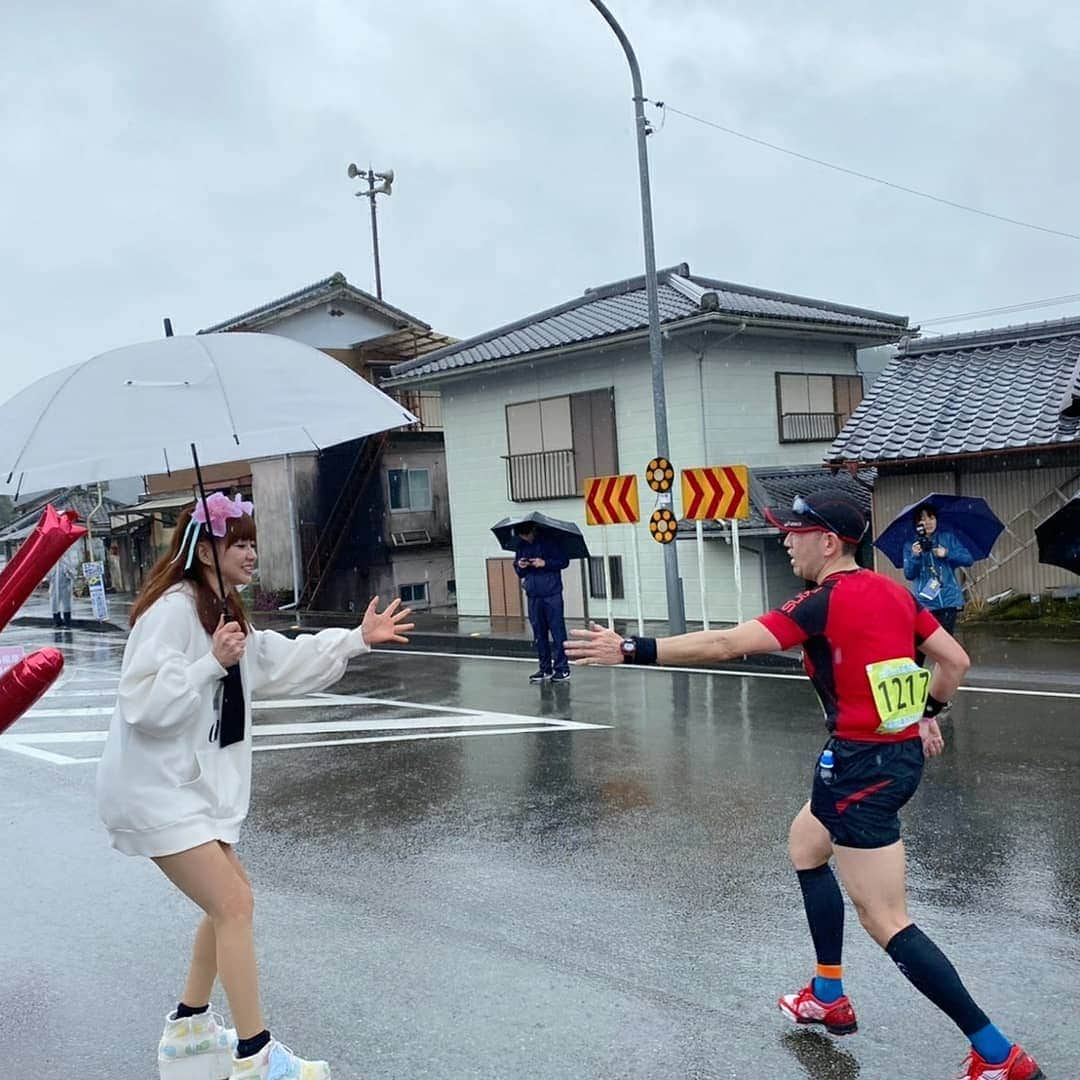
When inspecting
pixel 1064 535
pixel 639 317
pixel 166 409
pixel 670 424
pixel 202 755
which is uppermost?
pixel 639 317

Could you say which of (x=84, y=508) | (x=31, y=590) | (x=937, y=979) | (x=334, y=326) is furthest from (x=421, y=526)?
(x=937, y=979)

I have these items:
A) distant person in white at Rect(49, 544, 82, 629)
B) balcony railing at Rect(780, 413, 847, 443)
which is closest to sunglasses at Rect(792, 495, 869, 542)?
balcony railing at Rect(780, 413, 847, 443)

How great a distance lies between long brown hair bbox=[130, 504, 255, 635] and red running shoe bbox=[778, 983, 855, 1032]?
7.52 ft

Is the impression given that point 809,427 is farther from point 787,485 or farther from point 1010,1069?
point 1010,1069

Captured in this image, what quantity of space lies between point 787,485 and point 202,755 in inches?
641

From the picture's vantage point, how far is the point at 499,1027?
4.00m

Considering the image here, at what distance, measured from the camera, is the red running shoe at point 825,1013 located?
3.83 m

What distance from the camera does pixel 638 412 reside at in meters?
19.4

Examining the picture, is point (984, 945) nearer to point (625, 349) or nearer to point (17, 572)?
point (17, 572)

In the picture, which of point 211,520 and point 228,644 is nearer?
point 228,644

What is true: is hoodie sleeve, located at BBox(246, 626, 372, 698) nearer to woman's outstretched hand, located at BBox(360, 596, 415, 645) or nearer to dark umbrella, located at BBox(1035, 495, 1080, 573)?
woman's outstretched hand, located at BBox(360, 596, 415, 645)

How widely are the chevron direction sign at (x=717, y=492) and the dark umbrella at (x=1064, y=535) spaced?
342 inches

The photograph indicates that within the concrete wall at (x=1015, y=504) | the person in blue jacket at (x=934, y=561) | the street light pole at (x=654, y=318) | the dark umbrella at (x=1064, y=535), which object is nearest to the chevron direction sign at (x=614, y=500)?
the street light pole at (x=654, y=318)

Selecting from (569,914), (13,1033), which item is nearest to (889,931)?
(569,914)
